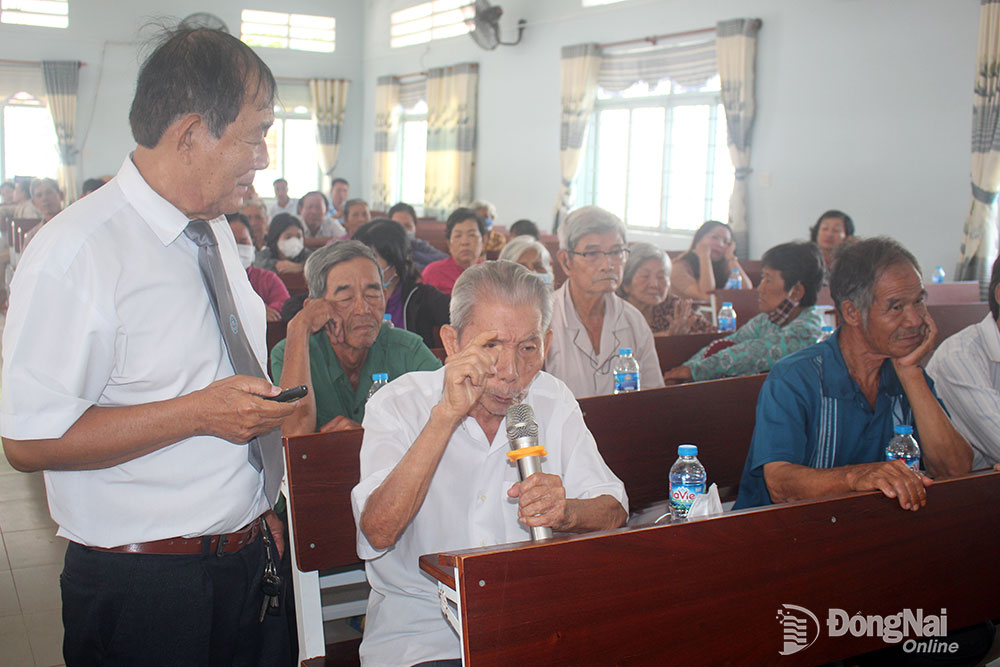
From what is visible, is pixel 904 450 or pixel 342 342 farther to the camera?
pixel 342 342

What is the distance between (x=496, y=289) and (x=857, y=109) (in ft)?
22.4

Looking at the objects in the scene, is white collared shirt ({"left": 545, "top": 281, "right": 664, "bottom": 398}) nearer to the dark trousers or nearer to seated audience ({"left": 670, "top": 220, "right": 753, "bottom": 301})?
the dark trousers

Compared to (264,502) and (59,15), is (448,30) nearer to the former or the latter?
(59,15)

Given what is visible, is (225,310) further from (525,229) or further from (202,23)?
(525,229)

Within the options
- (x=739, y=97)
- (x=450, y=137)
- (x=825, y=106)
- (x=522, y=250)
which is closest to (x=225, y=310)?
(x=522, y=250)

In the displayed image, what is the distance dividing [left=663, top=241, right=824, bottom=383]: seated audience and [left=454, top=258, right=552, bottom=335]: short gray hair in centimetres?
186

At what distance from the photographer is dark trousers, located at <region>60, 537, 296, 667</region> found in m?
1.54

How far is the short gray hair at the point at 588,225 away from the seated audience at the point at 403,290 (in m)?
0.71

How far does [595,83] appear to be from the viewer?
35.2ft

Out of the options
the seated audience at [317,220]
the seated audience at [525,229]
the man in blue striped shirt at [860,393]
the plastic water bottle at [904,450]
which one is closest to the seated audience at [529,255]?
the man in blue striped shirt at [860,393]

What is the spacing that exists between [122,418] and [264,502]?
408 millimetres

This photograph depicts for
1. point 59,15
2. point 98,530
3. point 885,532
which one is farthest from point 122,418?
point 59,15

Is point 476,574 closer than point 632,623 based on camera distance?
Yes

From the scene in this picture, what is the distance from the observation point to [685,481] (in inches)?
103
